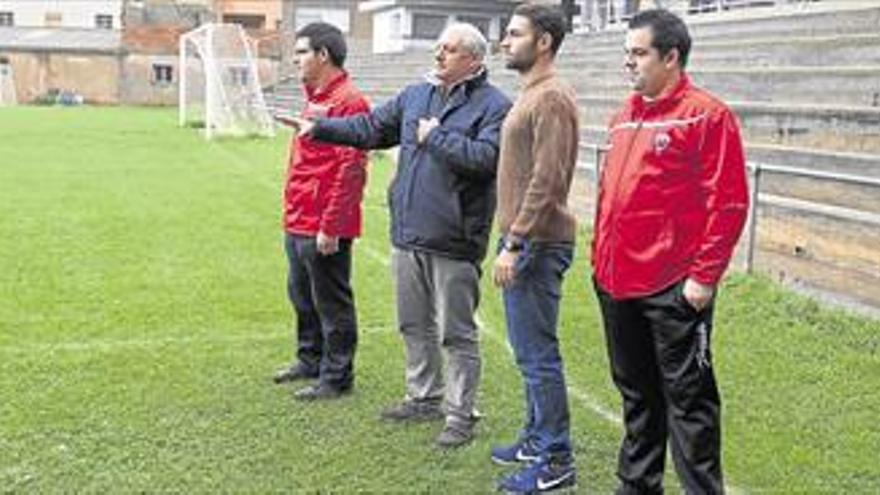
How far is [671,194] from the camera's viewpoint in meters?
4.06

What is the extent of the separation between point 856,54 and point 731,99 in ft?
5.45

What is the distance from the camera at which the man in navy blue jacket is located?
16.8 ft

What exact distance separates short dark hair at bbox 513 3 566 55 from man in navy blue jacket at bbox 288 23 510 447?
0.50m

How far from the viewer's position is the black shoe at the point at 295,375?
21.6 ft

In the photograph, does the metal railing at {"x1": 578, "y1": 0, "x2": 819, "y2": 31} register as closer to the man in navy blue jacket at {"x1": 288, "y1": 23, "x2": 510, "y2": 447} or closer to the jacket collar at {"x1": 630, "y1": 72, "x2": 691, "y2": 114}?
the man in navy blue jacket at {"x1": 288, "y1": 23, "x2": 510, "y2": 447}

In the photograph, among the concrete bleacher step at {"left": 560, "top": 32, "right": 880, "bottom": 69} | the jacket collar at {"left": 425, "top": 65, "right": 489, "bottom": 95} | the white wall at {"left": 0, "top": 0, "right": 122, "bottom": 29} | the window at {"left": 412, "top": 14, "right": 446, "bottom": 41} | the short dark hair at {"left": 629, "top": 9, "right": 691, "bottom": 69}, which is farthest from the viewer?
the white wall at {"left": 0, "top": 0, "right": 122, "bottom": 29}

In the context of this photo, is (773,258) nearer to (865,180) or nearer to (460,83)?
(865,180)

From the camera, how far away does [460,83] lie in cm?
518

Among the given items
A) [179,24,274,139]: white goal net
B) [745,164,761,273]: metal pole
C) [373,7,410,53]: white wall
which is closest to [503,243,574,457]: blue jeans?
[745,164,761,273]: metal pole

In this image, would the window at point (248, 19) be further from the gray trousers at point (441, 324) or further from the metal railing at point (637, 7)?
the gray trousers at point (441, 324)

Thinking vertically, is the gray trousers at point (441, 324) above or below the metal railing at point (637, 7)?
below

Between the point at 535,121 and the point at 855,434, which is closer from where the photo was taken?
the point at 535,121

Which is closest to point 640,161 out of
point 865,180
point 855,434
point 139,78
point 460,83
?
point 460,83

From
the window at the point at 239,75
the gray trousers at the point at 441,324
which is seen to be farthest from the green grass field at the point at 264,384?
the window at the point at 239,75
